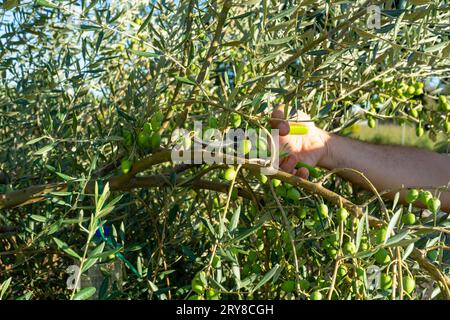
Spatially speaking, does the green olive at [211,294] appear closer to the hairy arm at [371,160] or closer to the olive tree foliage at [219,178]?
the olive tree foliage at [219,178]

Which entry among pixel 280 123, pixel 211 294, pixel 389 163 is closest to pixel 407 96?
pixel 389 163

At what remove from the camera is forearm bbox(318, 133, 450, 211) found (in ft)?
6.10

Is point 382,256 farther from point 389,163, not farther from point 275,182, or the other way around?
point 389,163

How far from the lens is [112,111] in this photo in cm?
189

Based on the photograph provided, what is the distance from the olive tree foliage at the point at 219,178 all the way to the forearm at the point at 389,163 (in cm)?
7

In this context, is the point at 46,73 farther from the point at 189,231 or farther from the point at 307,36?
the point at 307,36

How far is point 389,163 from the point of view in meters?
1.94

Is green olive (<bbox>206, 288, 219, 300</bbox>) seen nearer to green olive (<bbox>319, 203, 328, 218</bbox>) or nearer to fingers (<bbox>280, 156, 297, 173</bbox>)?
green olive (<bbox>319, 203, 328, 218</bbox>)

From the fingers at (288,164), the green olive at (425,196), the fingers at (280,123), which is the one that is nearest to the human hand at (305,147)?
the fingers at (288,164)

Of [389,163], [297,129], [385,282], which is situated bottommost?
[385,282]

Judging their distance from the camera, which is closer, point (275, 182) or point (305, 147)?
point (275, 182)

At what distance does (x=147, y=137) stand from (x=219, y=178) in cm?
41

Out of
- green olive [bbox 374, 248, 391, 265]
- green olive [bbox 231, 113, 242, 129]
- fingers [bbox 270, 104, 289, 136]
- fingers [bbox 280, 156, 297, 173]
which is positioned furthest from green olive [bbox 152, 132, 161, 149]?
green olive [bbox 374, 248, 391, 265]
